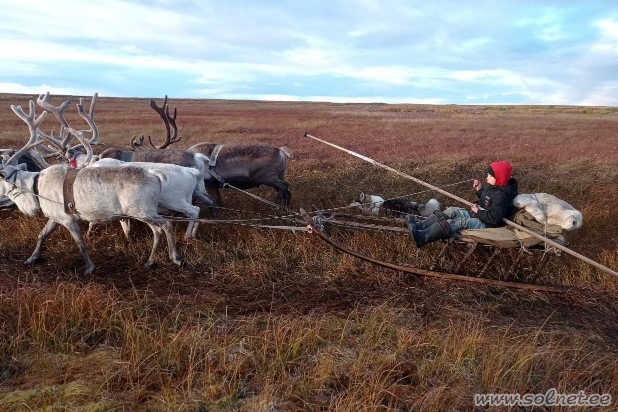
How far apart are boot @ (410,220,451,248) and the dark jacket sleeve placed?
19.9 inches

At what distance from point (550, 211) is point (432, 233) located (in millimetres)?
1334

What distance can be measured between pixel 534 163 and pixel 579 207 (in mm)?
4503

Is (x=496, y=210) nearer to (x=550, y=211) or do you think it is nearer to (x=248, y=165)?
(x=550, y=211)

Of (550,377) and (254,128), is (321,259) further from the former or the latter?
(254,128)

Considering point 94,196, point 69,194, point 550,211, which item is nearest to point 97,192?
point 94,196

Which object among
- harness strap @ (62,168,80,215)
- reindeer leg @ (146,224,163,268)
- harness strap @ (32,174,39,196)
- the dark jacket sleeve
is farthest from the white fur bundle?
harness strap @ (32,174,39,196)

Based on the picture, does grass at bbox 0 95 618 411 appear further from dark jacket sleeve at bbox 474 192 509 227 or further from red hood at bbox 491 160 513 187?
red hood at bbox 491 160 513 187

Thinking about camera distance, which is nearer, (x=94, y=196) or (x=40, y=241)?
(x=94, y=196)

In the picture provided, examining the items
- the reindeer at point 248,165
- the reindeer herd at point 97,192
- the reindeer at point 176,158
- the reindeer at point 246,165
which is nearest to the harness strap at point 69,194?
the reindeer herd at point 97,192

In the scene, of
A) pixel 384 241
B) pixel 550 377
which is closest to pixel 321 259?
pixel 384 241

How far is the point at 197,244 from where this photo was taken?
21.8 ft

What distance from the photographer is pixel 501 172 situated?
5.51 metres

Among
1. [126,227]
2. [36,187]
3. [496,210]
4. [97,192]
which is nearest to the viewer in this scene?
[496,210]

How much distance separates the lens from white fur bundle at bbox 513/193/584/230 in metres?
5.06
